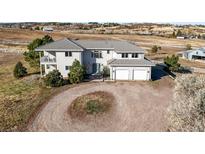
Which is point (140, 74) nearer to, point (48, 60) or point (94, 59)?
point (94, 59)

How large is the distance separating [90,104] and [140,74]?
12.2m

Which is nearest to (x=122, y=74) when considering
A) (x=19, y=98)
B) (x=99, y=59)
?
(x=99, y=59)

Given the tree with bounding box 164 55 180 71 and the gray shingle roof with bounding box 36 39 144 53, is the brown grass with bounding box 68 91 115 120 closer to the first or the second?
the gray shingle roof with bounding box 36 39 144 53

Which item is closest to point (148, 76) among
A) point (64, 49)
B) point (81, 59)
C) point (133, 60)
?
point (133, 60)

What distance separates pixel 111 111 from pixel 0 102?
1305cm

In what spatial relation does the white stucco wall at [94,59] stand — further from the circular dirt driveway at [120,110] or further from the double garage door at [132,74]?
the circular dirt driveway at [120,110]

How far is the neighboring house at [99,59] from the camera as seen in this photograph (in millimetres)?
34781

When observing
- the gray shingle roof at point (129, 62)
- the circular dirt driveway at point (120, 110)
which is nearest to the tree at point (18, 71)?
the circular dirt driveway at point (120, 110)

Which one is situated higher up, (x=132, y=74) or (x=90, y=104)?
(x=132, y=74)

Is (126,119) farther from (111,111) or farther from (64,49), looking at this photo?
(64,49)

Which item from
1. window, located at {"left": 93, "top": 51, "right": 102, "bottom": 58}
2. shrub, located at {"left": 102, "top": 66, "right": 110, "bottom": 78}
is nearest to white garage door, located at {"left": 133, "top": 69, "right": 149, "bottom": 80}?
shrub, located at {"left": 102, "top": 66, "right": 110, "bottom": 78}

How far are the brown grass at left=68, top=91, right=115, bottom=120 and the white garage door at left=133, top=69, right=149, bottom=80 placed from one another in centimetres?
754

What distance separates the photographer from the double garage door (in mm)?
35156

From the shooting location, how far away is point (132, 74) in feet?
116
